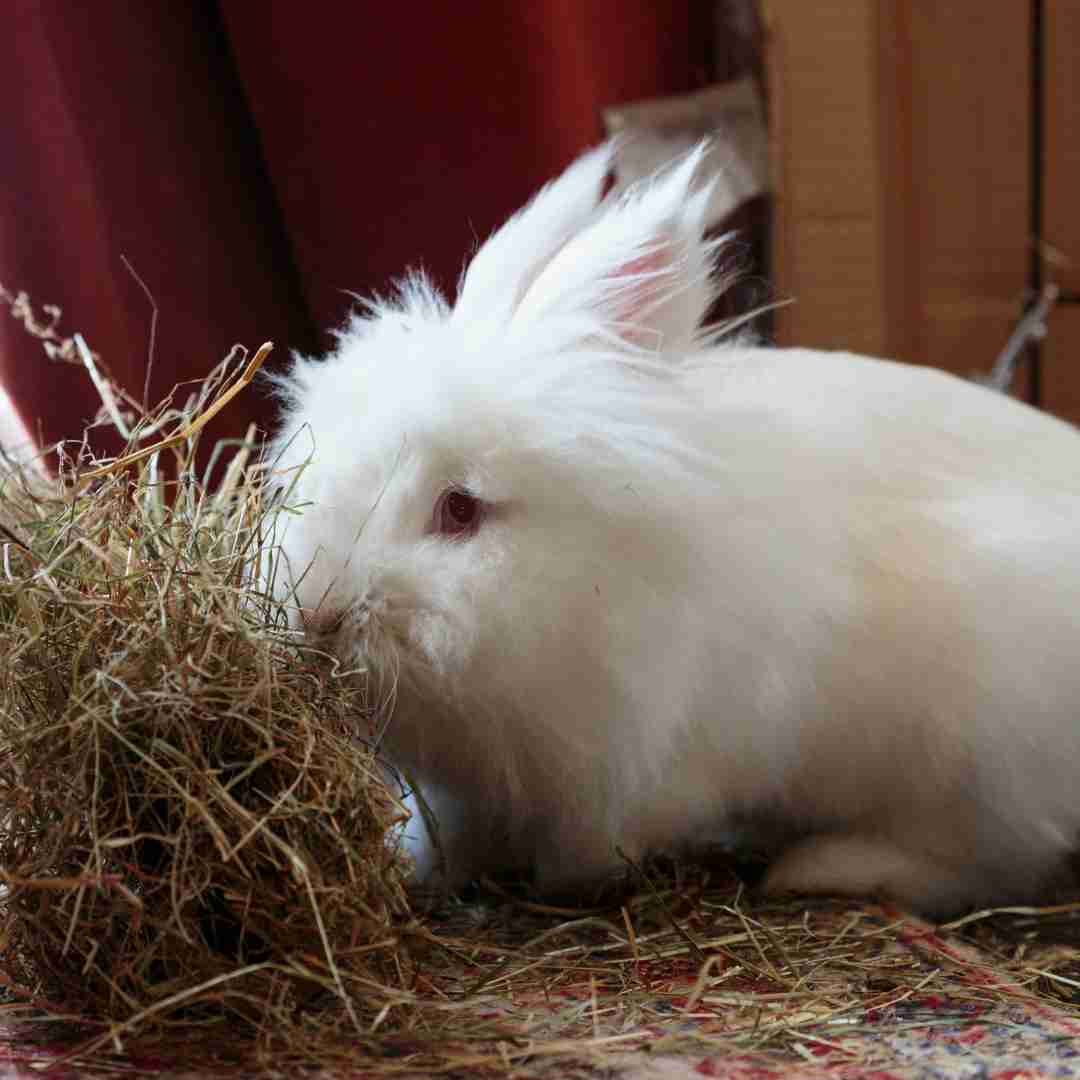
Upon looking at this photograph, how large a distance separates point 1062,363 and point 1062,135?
0.53 metres

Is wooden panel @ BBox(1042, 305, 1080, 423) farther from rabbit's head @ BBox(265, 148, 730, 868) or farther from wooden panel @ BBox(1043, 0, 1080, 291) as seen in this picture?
rabbit's head @ BBox(265, 148, 730, 868)

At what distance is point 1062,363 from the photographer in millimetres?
3395

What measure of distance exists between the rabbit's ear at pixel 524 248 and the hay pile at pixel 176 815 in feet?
1.43

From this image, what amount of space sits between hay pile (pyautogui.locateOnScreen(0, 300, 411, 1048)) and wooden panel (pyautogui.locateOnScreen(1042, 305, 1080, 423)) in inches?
101

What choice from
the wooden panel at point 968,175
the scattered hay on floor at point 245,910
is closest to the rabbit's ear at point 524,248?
the scattered hay on floor at point 245,910

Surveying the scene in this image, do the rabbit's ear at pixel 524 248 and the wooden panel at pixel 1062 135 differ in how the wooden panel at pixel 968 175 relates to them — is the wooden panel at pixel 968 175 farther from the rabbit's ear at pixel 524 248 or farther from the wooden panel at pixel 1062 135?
the rabbit's ear at pixel 524 248

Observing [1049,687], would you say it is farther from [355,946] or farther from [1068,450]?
[355,946]

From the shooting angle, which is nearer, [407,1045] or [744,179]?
[407,1045]

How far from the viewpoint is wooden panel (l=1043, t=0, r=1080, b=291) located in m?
3.27

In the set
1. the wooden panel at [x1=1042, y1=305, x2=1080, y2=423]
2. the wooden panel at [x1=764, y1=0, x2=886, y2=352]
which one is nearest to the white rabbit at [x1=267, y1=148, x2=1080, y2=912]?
the wooden panel at [x1=764, y1=0, x2=886, y2=352]

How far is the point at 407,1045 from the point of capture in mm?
1123

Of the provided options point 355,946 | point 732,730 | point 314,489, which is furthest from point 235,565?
point 732,730

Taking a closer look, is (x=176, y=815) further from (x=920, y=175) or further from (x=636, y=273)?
(x=920, y=175)

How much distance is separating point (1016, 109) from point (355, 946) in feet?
9.25
